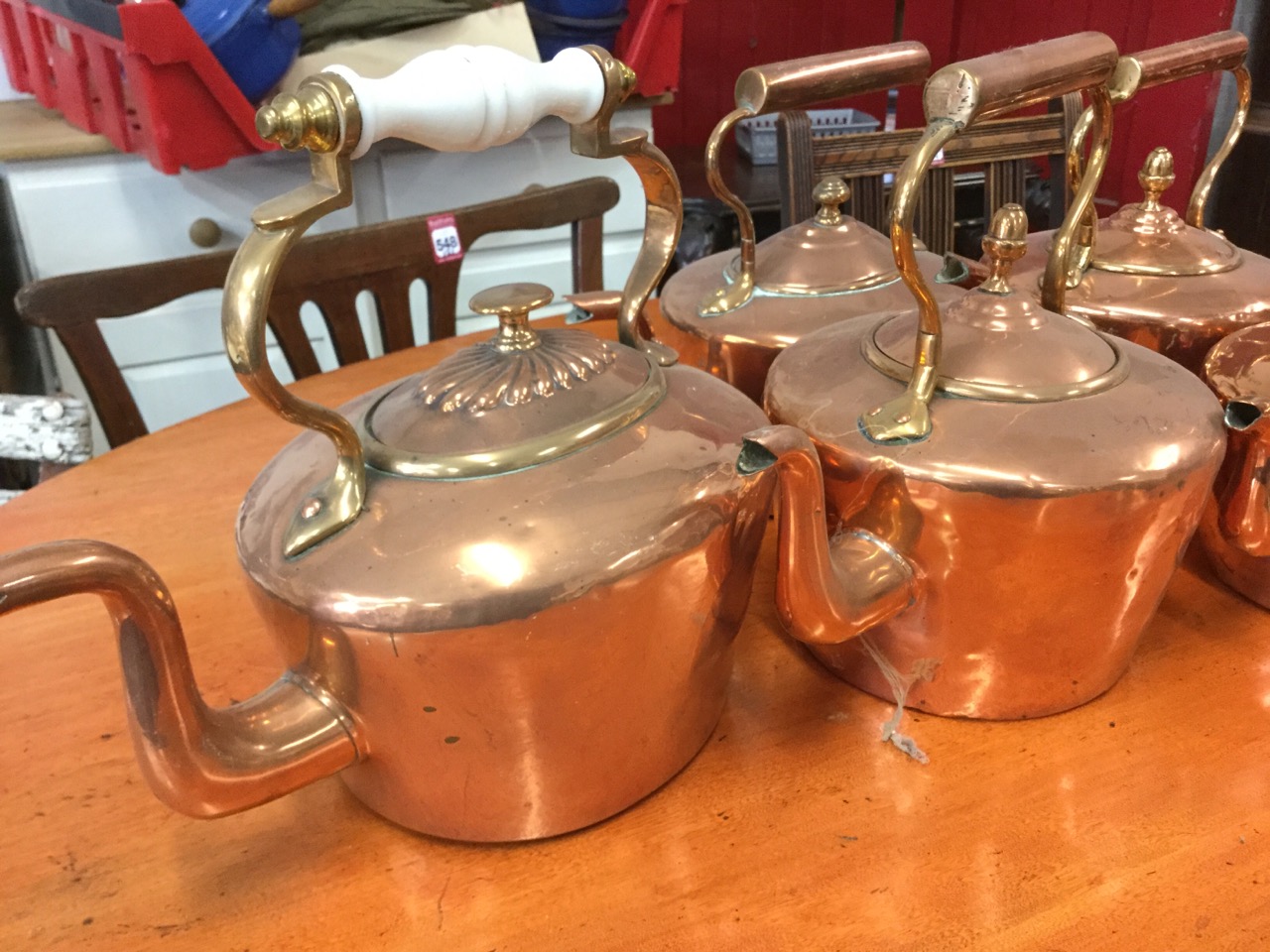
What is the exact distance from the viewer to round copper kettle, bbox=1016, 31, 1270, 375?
62 cm

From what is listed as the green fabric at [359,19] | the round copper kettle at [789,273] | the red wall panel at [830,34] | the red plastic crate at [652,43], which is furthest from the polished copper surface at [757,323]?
the red wall panel at [830,34]

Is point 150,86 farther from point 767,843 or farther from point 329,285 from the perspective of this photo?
point 767,843

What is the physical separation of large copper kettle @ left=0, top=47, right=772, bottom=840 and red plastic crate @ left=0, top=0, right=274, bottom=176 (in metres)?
0.90

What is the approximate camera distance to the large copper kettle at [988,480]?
443 millimetres

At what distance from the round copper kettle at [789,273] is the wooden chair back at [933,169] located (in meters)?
0.54

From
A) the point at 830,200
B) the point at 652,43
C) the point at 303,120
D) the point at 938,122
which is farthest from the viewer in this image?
the point at 652,43

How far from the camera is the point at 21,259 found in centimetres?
154

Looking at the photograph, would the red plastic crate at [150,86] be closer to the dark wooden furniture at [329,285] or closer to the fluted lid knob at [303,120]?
the dark wooden furniture at [329,285]

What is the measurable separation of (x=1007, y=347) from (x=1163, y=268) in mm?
254

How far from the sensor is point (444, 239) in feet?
3.79

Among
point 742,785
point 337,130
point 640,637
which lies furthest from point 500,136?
point 742,785

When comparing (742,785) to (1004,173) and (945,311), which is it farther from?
(1004,173)

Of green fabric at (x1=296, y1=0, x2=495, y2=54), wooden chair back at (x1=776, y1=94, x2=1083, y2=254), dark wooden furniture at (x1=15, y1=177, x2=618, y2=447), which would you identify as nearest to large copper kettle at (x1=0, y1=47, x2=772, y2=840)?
dark wooden furniture at (x1=15, y1=177, x2=618, y2=447)

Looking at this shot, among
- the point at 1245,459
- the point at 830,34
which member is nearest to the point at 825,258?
the point at 1245,459
